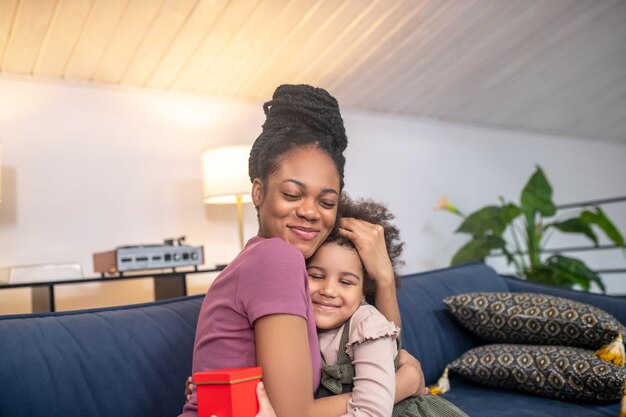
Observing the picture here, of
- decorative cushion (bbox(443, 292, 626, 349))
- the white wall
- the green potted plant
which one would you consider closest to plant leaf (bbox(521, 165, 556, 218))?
the green potted plant

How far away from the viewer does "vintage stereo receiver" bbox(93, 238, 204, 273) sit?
2.92 meters

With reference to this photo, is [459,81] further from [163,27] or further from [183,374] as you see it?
[183,374]

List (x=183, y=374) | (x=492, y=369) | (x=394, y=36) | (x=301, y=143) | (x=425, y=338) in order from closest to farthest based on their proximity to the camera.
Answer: (x=301, y=143) → (x=183, y=374) → (x=492, y=369) → (x=425, y=338) → (x=394, y=36)

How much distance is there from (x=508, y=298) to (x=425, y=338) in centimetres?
31

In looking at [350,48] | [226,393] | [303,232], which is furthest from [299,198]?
[350,48]

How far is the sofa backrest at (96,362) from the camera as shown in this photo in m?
1.28

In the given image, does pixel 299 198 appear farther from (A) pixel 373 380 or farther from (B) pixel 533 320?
(B) pixel 533 320

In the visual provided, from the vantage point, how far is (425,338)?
6.95ft

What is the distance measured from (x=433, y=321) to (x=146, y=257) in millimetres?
1460

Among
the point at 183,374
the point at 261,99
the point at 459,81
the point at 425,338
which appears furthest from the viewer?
the point at 459,81

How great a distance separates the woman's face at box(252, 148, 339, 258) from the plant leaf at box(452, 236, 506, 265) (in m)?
3.15

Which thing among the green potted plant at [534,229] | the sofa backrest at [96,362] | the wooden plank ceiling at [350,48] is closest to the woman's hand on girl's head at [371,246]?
the sofa backrest at [96,362]

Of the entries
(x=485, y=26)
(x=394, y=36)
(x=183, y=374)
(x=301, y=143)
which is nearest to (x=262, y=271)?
(x=301, y=143)

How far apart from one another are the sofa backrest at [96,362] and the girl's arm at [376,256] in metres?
0.49
